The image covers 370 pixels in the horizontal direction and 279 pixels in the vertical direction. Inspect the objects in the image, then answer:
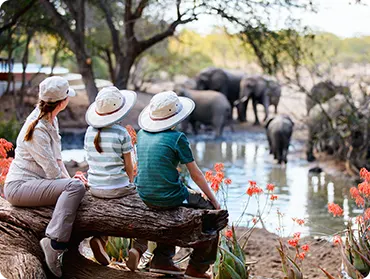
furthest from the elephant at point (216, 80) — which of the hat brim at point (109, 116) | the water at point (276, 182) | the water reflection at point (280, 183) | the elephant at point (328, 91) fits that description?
the hat brim at point (109, 116)

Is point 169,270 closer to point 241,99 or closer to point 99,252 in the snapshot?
point 99,252

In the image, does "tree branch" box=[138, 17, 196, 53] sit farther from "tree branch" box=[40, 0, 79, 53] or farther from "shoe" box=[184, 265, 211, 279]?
"shoe" box=[184, 265, 211, 279]

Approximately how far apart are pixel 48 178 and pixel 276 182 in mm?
8689

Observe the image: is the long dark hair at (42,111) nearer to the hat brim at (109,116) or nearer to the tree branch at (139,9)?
the hat brim at (109,116)

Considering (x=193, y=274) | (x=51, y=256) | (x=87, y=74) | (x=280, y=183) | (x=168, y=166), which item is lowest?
(x=280, y=183)

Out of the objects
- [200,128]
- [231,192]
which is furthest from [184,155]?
[200,128]

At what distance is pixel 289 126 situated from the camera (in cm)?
1672

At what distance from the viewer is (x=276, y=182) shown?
13.2m

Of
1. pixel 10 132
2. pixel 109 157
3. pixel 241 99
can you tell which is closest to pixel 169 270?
pixel 109 157

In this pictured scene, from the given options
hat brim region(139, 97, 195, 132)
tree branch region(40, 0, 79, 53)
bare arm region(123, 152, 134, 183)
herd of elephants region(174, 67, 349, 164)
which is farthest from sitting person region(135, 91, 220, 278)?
herd of elephants region(174, 67, 349, 164)

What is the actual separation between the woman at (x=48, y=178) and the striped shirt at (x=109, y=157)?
150mm

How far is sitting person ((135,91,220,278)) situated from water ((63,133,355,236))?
189 cm

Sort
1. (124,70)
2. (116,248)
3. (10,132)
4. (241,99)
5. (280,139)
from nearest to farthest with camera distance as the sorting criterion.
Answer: (116,248) < (10,132) < (124,70) < (280,139) < (241,99)

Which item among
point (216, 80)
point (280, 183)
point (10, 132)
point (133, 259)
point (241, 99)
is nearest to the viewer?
point (133, 259)
